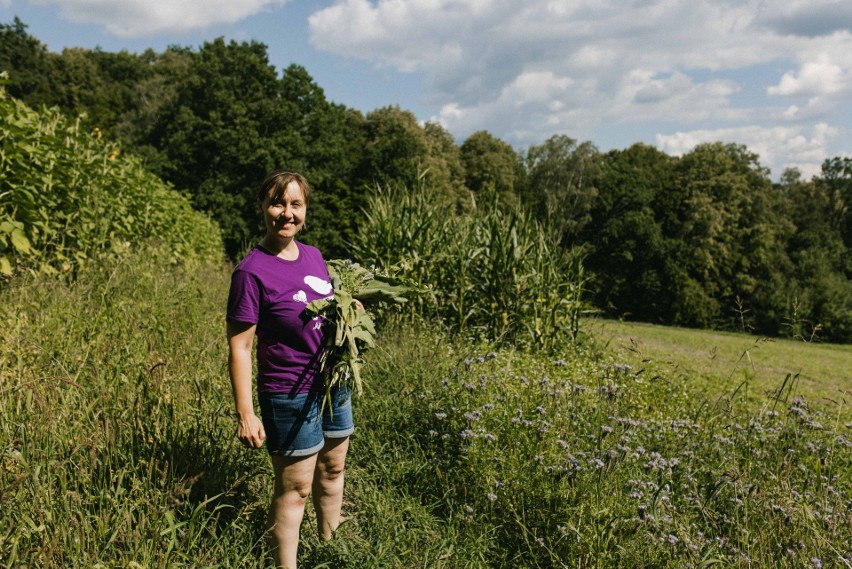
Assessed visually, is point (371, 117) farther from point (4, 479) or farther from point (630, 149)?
point (4, 479)

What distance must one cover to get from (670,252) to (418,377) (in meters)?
35.5

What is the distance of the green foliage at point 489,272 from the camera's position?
7223mm

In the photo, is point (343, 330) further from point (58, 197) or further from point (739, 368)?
point (739, 368)

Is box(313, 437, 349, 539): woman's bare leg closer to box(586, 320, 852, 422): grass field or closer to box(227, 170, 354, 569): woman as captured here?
box(227, 170, 354, 569): woman

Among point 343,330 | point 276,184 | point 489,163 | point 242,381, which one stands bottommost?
point 242,381

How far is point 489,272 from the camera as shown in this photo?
24.1 feet

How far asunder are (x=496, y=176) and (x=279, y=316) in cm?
4001

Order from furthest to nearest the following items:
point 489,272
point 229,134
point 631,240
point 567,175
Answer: point 567,175
point 631,240
point 229,134
point 489,272

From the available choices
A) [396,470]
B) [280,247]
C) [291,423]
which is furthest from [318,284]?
[396,470]

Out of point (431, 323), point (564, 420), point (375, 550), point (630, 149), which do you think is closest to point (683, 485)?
point (564, 420)

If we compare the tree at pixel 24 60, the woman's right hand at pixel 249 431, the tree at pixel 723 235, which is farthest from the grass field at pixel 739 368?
the tree at pixel 24 60

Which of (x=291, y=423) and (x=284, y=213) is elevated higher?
(x=284, y=213)

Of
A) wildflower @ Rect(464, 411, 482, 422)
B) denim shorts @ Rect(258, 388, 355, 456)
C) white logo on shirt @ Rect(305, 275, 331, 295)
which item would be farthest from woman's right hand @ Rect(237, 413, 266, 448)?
wildflower @ Rect(464, 411, 482, 422)

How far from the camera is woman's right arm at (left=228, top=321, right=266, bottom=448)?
2.39 m
